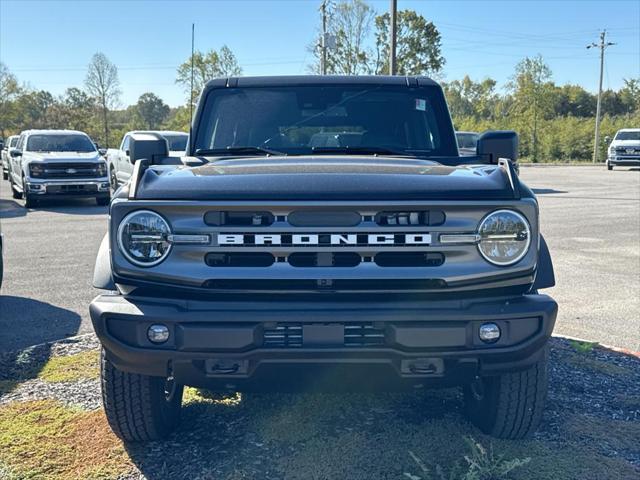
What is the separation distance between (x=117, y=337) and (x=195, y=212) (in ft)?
2.01

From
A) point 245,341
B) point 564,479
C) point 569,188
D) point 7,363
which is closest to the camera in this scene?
point 245,341

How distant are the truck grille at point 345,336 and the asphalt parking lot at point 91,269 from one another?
333 centimetres

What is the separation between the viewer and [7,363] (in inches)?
183

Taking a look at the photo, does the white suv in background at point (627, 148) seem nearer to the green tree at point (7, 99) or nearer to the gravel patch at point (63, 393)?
the gravel patch at point (63, 393)

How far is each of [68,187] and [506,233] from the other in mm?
14282

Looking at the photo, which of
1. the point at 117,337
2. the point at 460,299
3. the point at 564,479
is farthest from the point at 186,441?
the point at 564,479

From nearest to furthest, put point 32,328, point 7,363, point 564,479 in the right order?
point 564,479, point 7,363, point 32,328

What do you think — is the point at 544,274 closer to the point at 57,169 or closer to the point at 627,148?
the point at 57,169

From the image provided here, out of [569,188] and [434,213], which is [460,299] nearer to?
[434,213]

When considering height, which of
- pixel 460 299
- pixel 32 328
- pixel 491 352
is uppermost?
pixel 460 299

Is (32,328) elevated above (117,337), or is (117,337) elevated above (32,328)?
(117,337)

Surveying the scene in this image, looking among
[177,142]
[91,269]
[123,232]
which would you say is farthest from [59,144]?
[123,232]

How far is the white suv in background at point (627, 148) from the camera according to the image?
30562 millimetres

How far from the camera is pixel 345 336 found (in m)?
2.66
